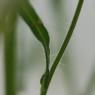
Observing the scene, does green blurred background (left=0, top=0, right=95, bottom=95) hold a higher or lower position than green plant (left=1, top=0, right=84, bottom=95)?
lower

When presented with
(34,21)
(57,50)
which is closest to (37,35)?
(34,21)

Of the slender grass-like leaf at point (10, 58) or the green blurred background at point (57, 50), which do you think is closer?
the slender grass-like leaf at point (10, 58)

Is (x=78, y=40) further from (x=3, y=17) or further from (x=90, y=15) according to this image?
(x=3, y=17)

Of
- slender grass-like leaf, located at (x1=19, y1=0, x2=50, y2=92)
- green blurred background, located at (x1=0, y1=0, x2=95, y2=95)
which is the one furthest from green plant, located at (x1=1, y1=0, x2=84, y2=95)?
green blurred background, located at (x1=0, y1=0, x2=95, y2=95)

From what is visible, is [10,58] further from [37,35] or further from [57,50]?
[57,50]

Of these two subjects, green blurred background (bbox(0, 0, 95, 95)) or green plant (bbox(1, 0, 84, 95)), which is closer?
green plant (bbox(1, 0, 84, 95))

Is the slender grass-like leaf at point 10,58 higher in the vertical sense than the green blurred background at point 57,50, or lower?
higher

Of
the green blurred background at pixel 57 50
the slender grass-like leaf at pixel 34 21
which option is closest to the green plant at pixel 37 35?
the slender grass-like leaf at pixel 34 21

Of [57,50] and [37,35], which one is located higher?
[37,35]

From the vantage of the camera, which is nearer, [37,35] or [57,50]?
[37,35]

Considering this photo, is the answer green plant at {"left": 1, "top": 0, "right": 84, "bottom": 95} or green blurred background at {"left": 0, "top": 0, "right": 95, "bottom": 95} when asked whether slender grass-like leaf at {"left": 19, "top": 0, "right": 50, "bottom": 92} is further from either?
green blurred background at {"left": 0, "top": 0, "right": 95, "bottom": 95}

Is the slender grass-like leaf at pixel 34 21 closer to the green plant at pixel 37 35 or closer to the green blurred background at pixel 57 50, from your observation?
the green plant at pixel 37 35

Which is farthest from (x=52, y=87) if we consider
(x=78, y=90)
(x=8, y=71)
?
(x=8, y=71)
